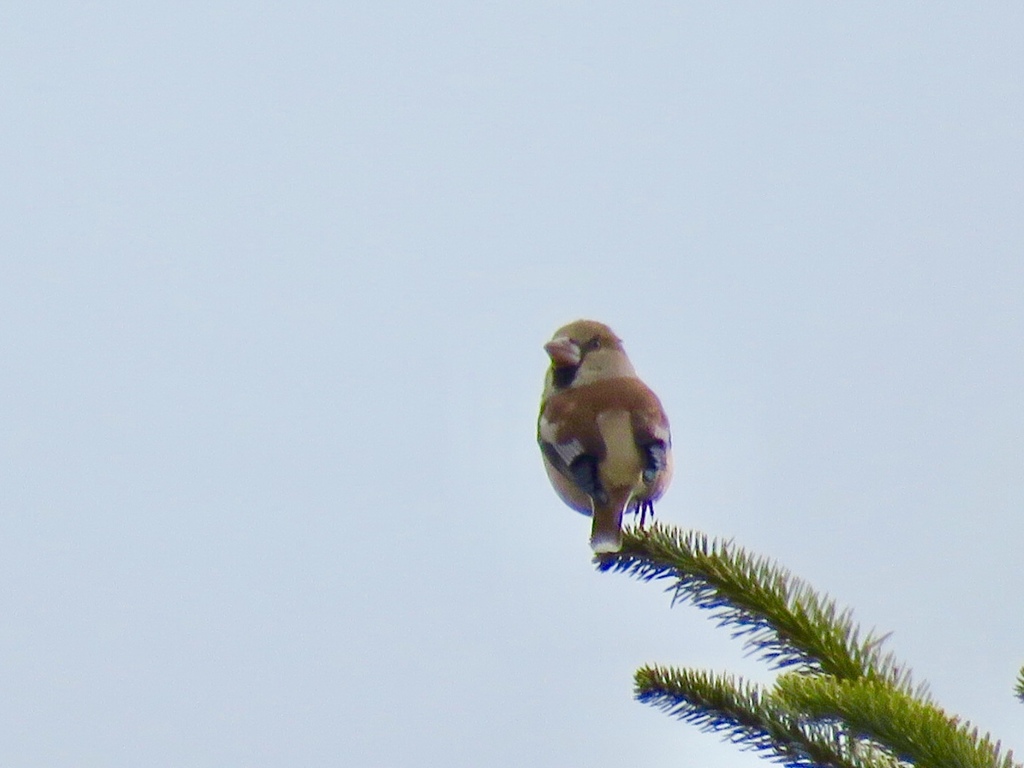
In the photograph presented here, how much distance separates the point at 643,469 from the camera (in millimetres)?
5836

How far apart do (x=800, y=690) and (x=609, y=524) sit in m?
2.46

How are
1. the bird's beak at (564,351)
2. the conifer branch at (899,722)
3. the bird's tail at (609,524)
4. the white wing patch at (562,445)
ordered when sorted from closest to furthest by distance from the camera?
1. the conifer branch at (899,722)
2. the bird's tail at (609,524)
3. the white wing patch at (562,445)
4. the bird's beak at (564,351)

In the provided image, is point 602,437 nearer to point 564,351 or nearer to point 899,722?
point 564,351

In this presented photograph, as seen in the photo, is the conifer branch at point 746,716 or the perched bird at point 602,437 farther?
the perched bird at point 602,437

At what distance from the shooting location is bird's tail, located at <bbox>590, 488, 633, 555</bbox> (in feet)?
15.6

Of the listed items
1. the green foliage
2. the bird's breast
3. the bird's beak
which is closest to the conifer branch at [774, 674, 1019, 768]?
the green foliage

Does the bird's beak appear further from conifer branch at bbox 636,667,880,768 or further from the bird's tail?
conifer branch at bbox 636,667,880,768

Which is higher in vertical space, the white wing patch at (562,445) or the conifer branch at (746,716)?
the white wing patch at (562,445)

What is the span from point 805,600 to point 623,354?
3.44m

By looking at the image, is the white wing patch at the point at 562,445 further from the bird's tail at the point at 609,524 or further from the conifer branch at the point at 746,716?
the conifer branch at the point at 746,716

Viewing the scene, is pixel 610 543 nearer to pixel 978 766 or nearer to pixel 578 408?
pixel 578 408

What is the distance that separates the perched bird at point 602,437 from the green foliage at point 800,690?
1475 millimetres

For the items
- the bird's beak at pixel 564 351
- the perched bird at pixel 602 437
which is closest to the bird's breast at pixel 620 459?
the perched bird at pixel 602 437

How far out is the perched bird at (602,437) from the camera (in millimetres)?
5793
